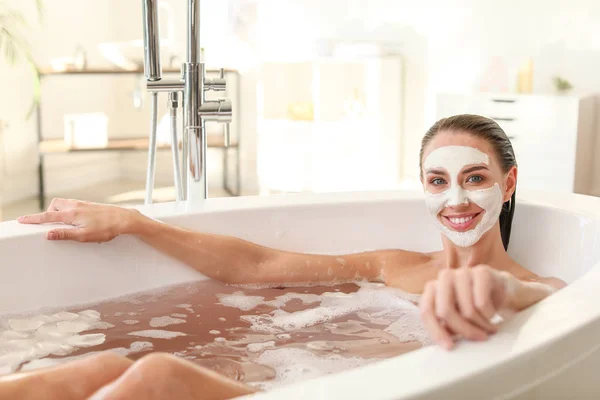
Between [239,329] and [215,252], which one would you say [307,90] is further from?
[239,329]

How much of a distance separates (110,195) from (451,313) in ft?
12.8

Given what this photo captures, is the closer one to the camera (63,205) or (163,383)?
(163,383)

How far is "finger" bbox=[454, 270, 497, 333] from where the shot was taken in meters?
1.00

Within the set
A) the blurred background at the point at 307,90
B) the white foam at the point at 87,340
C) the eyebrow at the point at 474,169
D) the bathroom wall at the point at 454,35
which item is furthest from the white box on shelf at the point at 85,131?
the eyebrow at the point at 474,169

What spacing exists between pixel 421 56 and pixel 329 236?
9.38 ft

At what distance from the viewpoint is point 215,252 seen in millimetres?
1887

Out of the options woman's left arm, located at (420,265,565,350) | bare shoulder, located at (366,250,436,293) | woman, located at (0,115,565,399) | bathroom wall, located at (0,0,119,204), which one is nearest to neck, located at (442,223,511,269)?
woman, located at (0,115,565,399)

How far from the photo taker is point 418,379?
0.91 metres

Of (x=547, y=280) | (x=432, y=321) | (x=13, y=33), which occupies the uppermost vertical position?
(x=13, y=33)

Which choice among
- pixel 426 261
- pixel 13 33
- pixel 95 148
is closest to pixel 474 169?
pixel 426 261

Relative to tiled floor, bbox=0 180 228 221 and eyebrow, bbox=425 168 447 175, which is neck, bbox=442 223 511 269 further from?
tiled floor, bbox=0 180 228 221

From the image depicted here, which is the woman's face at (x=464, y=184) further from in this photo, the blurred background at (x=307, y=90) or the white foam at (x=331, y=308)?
the blurred background at (x=307, y=90)

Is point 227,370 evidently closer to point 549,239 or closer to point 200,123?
point 200,123

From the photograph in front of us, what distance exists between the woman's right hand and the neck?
2.24 feet
